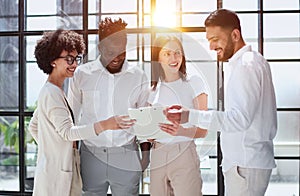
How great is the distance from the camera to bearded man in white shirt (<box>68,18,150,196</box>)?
238cm

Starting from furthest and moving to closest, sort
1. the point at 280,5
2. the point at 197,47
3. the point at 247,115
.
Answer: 1. the point at 280,5
2. the point at 197,47
3. the point at 247,115

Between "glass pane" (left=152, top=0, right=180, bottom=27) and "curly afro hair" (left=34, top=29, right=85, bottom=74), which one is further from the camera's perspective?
"glass pane" (left=152, top=0, right=180, bottom=27)

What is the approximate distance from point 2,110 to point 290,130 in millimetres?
1740

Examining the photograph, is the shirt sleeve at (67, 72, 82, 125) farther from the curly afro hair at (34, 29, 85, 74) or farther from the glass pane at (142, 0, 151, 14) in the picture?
the glass pane at (142, 0, 151, 14)

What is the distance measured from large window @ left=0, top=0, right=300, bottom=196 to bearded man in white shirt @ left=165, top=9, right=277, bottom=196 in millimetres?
563

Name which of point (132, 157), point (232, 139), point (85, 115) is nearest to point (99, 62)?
point (85, 115)

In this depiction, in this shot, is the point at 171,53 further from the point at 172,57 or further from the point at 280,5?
the point at 280,5

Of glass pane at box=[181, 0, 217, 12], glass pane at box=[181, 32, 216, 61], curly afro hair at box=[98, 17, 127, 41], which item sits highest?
glass pane at box=[181, 0, 217, 12]

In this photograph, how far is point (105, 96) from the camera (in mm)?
2395

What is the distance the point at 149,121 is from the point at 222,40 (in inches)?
19.9

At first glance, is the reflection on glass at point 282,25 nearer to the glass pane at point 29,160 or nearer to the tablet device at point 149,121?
the tablet device at point 149,121

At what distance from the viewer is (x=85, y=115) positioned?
95.0 inches

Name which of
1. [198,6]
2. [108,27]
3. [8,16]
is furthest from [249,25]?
[8,16]

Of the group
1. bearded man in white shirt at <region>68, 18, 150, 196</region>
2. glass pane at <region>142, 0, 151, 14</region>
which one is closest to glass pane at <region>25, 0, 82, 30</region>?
glass pane at <region>142, 0, 151, 14</region>
